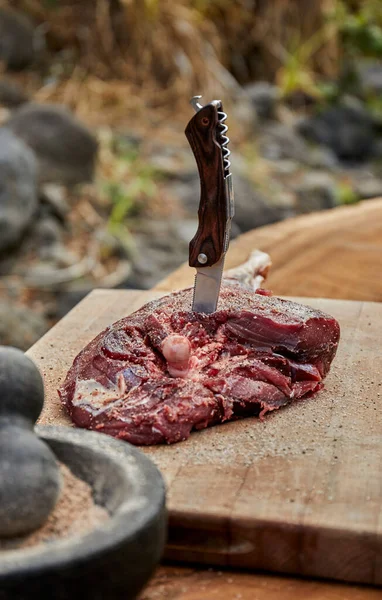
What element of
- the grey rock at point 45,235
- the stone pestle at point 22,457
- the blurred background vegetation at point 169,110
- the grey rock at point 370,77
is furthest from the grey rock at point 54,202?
the stone pestle at point 22,457

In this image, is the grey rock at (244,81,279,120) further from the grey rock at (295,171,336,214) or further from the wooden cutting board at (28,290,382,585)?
the wooden cutting board at (28,290,382,585)

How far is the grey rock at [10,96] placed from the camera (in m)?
10.1

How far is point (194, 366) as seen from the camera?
2822 millimetres

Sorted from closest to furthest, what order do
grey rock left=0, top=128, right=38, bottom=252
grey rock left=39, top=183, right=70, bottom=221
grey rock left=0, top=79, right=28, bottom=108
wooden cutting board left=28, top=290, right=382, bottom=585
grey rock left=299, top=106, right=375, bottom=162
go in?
1. wooden cutting board left=28, top=290, right=382, bottom=585
2. grey rock left=0, top=128, right=38, bottom=252
3. grey rock left=39, top=183, right=70, bottom=221
4. grey rock left=0, top=79, right=28, bottom=108
5. grey rock left=299, top=106, right=375, bottom=162

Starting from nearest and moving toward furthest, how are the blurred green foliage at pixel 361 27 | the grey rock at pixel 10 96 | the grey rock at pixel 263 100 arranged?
the grey rock at pixel 10 96 < the grey rock at pixel 263 100 < the blurred green foliage at pixel 361 27

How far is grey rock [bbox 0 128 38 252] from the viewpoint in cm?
760

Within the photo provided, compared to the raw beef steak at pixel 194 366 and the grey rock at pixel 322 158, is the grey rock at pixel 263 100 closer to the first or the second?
the grey rock at pixel 322 158

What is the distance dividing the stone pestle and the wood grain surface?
2.28 metres

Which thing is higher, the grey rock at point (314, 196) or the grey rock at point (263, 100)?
the grey rock at point (263, 100)

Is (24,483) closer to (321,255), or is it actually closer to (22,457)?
(22,457)

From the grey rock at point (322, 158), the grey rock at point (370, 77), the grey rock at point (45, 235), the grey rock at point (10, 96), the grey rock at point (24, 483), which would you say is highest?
the grey rock at point (24, 483)

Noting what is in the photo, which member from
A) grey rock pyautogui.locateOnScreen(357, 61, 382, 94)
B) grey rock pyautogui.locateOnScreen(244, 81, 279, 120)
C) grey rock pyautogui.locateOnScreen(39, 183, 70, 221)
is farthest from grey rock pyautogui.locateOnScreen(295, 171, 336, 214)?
grey rock pyautogui.locateOnScreen(357, 61, 382, 94)

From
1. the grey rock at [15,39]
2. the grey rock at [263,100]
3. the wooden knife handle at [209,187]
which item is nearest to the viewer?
the wooden knife handle at [209,187]

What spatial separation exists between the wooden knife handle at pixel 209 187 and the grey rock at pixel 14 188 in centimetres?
498
